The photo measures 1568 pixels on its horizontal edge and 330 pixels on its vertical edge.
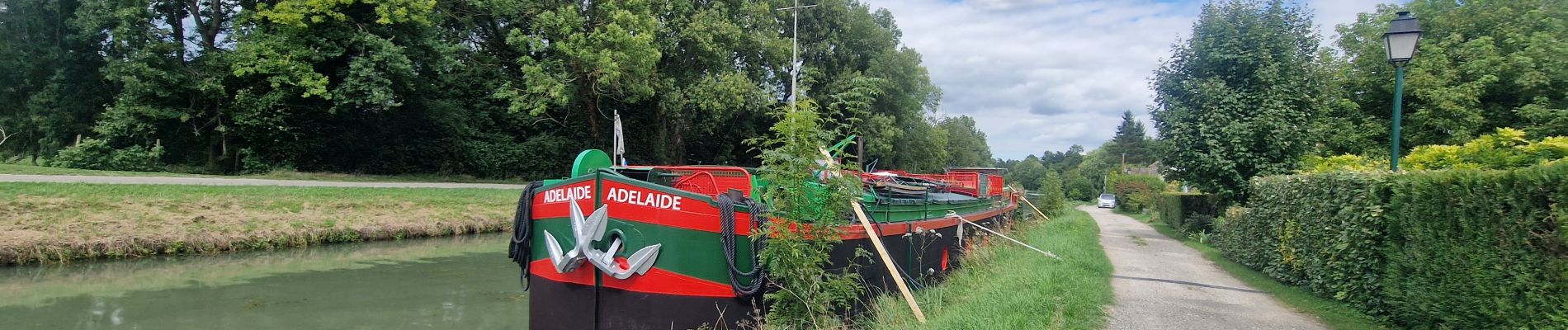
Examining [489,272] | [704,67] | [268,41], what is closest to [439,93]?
[268,41]

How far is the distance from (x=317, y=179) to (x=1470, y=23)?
28.1m

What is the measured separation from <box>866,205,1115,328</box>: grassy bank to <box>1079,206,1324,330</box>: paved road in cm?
24

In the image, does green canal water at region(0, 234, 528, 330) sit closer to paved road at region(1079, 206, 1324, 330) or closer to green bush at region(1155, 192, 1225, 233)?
paved road at region(1079, 206, 1324, 330)

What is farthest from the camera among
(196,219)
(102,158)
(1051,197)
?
(1051,197)

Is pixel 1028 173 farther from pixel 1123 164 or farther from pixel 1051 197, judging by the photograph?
pixel 1051 197

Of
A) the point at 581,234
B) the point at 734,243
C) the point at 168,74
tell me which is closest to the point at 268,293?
the point at 581,234

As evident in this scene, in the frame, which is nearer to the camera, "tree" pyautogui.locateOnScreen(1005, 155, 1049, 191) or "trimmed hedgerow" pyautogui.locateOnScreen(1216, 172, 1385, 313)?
"trimmed hedgerow" pyautogui.locateOnScreen(1216, 172, 1385, 313)

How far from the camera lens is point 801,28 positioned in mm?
36312

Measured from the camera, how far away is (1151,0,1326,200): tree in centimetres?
1501

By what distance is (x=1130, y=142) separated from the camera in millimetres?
101000

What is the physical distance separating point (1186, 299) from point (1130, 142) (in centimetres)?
10136

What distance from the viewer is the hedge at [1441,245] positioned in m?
4.85

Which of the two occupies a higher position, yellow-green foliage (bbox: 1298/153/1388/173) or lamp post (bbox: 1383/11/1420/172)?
lamp post (bbox: 1383/11/1420/172)

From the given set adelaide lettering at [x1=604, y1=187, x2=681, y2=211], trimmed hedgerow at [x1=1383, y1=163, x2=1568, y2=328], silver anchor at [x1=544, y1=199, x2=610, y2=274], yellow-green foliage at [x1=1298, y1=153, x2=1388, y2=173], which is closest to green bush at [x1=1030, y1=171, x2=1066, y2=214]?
yellow-green foliage at [x1=1298, y1=153, x2=1388, y2=173]
